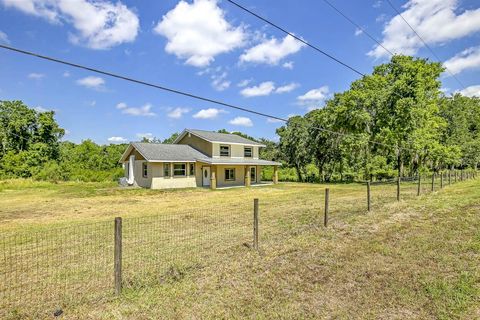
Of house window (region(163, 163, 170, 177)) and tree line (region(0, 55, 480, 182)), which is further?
tree line (region(0, 55, 480, 182))

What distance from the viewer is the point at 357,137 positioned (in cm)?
2673

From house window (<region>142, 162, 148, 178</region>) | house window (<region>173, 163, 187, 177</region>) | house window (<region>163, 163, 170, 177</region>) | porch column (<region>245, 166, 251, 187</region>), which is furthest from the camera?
porch column (<region>245, 166, 251, 187</region>)

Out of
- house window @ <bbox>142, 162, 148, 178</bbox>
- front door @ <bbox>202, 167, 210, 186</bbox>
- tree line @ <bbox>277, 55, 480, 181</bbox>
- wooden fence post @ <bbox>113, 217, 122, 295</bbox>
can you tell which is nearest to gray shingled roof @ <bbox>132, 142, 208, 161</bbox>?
front door @ <bbox>202, 167, 210, 186</bbox>

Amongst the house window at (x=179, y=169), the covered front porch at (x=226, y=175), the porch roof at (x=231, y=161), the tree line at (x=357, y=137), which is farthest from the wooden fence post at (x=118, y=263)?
the house window at (x=179, y=169)

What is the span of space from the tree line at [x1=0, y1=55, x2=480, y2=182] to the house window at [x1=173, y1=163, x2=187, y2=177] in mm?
10601

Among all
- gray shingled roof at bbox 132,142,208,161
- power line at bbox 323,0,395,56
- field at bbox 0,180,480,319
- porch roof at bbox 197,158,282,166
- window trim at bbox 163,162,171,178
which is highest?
power line at bbox 323,0,395,56

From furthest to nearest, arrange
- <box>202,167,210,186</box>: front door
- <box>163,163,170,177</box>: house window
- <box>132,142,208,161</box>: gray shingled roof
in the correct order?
<box>202,167,210,186</box>: front door → <box>163,163,170,177</box>: house window → <box>132,142,208,161</box>: gray shingled roof

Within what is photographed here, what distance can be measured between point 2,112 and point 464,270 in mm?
51286

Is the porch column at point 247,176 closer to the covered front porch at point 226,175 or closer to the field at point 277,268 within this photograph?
the covered front porch at point 226,175

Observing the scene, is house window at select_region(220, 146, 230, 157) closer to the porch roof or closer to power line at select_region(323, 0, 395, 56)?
the porch roof

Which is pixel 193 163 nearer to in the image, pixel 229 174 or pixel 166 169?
pixel 166 169

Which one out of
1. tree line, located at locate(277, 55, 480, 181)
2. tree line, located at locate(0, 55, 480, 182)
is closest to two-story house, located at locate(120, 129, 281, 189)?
tree line, located at locate(0, 55, 480, 182)

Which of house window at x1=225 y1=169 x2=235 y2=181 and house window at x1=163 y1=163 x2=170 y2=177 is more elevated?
house window at x1=163 y1=163 x2=170 y2=177

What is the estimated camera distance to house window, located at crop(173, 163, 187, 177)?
25.1 meters
